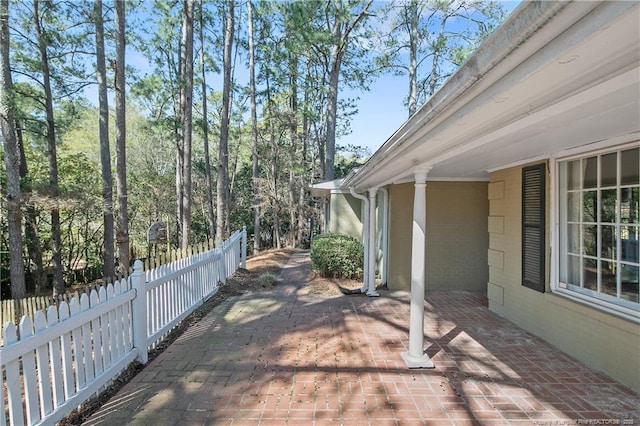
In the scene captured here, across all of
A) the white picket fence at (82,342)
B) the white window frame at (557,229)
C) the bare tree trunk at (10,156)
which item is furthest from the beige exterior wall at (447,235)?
the bare tree trunk at (10,156)

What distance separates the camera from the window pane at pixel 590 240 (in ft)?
11.3

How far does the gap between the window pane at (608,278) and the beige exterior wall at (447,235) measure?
309 cm

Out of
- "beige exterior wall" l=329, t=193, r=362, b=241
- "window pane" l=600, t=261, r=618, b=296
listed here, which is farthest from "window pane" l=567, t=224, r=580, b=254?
"beige exterior wall" l=329, t=193, r=362, b=241

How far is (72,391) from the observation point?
245 cm

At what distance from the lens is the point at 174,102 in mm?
15938

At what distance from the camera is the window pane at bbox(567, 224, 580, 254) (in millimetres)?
3680

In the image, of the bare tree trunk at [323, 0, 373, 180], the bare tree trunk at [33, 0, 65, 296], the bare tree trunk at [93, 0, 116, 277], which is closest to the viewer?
the bare tree trunk at [93, 0, 116, 277]

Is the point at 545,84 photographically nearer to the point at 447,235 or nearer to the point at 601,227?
the point at 601,227

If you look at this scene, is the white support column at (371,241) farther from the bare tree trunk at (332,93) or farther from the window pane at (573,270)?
the bare tree trunk at (332,93)

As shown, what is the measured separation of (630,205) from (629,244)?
1.22 ft

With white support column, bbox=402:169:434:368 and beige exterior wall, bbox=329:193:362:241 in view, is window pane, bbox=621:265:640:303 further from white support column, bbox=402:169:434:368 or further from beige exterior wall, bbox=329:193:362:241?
beige exterior wall, bbox=329:193:362:241

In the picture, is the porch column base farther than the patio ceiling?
Yes

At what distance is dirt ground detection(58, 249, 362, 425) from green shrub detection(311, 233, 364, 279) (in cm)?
19

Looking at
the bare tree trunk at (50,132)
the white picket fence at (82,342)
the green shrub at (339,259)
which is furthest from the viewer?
the bare tree trunk at (50,132)
